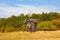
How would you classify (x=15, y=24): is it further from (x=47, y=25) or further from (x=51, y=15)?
(x=51, y=15)

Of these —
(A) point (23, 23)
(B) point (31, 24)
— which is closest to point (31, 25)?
(B) point (31, 24)

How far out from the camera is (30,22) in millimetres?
52594

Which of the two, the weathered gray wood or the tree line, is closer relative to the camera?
the weathered gray wood

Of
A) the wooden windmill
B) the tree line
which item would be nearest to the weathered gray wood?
the wooden windmill

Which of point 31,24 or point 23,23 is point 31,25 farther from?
point 23,23

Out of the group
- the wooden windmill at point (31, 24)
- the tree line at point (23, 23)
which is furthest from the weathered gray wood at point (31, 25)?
the tree line at point (23, 23)

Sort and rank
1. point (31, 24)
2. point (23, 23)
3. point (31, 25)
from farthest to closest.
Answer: point (23, 23), point (31, 25), point (31, 24)

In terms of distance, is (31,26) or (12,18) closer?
(31,26)

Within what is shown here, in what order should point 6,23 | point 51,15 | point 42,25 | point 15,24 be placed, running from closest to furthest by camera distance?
point 42,25 → point 15,24 → point 6,23 → point 51,15

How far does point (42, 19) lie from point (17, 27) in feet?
71.5

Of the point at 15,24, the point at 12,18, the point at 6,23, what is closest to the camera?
the point at 15,24

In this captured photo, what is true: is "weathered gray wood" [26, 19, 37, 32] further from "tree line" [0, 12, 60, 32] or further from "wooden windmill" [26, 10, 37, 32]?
"tree line" [0, 12, 60, 32]

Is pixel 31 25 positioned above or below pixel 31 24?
below

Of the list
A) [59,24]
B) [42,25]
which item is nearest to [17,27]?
[42,25]
